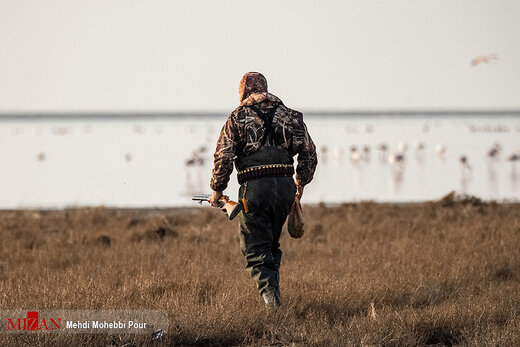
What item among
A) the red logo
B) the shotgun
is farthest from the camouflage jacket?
the red logo

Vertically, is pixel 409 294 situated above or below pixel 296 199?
below

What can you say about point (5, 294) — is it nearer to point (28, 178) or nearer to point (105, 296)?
point (105, 296)

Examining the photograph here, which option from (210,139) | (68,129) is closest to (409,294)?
(210,139)

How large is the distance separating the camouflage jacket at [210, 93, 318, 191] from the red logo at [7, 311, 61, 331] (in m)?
1.61

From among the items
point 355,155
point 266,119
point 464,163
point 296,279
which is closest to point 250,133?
point 266,119

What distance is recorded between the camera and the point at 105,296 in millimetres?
6512

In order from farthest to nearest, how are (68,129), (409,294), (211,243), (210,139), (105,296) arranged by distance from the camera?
(68,129), (210,139), (211,243), (409,294), (105,296)

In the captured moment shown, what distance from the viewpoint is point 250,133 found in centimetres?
624

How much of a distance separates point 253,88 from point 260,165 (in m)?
0.63

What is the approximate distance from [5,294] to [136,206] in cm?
971

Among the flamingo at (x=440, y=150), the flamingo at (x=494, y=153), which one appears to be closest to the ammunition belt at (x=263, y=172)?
the flamingo at (x=494, y=153)

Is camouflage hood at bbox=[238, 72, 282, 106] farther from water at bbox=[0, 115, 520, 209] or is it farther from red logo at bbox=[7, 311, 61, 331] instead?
water at bbox=[0, 115, 520, 209]

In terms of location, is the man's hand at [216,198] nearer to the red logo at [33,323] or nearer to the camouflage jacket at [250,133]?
the camouflage jacket at [250,133]

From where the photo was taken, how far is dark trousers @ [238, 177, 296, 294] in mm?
6281
